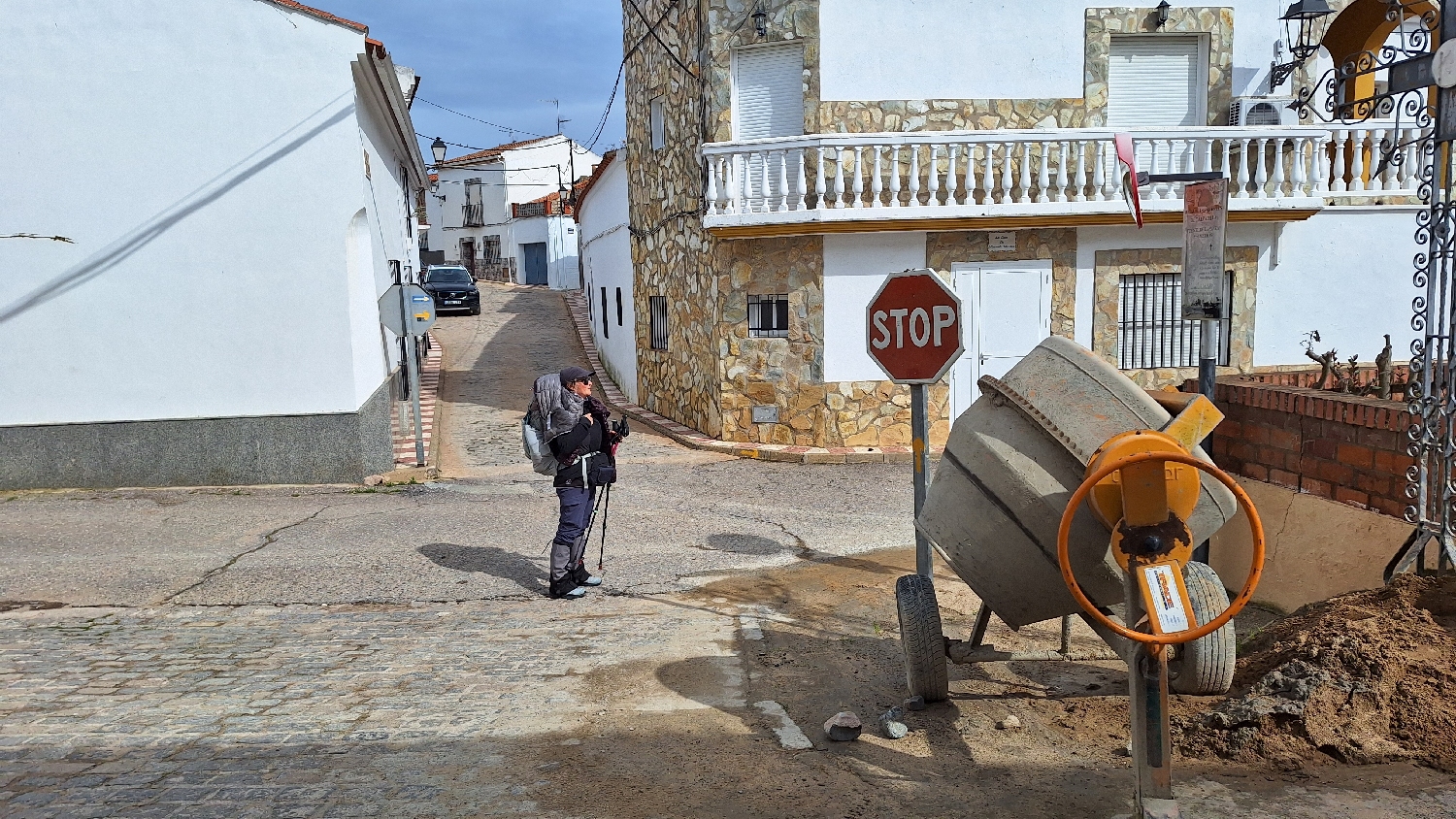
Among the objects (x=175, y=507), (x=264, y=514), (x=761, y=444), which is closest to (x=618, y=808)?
(x=264, y=514)

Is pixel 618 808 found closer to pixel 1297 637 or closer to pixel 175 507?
pixel 1297 637

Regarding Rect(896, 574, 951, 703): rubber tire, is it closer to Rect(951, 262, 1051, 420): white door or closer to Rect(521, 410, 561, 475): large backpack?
Rect(521, 410, 561, 475): large backpack

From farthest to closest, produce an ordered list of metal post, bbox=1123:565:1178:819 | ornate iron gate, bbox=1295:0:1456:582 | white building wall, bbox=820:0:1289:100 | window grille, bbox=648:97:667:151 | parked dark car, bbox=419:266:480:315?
parked dark car, bbox=419:266:480:315
window grille, bbox=648:97:667:151
white building wall, bbox=820:0:1289:100
ornate iron gate, bbox=1295:0:1456:582
metal post, bbox=1123:565:1178:819

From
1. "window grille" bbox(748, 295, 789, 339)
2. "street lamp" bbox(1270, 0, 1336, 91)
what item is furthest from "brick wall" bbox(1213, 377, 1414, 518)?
"window grille" bbox(748, 295, 789, 339)

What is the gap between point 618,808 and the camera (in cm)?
394

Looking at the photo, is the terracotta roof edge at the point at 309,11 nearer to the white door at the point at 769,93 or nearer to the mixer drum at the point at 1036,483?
the white door at the point at 769,93

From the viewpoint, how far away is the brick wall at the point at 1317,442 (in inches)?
221

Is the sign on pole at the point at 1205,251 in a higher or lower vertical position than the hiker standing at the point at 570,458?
higher

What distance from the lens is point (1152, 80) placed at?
13484mm

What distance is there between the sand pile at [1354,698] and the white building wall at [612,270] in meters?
13.5

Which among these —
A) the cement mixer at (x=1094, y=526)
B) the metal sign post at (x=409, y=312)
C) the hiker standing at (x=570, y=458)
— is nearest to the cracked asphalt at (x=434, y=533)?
the hiker standing at (x=570, y=458)

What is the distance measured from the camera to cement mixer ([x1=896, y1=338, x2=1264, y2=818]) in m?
3.26

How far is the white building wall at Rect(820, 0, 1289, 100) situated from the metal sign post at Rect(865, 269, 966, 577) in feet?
27.5

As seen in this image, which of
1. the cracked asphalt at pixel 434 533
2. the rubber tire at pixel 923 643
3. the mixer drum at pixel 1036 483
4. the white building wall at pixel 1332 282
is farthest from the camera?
the white building wall at pixel 1332 282
